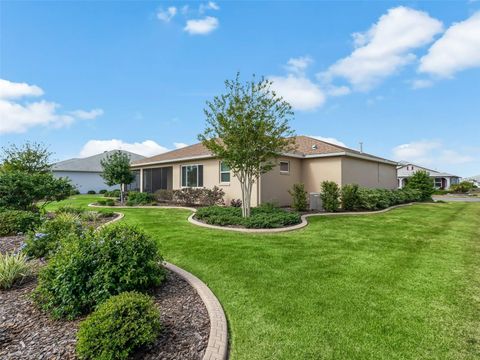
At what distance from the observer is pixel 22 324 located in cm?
331

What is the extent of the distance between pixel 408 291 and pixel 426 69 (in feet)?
43.5

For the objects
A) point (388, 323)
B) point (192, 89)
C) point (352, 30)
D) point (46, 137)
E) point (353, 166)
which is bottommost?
point (388, 323)

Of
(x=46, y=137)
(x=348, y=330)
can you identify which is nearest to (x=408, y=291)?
(x=348, y=330)

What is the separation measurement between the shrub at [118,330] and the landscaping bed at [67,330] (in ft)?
0.61

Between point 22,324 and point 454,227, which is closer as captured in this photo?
point 22,324

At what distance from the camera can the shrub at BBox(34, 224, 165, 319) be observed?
137 inches

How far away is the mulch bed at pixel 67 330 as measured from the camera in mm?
2771

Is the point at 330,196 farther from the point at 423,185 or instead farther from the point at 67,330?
the point at 423,185

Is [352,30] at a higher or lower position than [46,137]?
higher

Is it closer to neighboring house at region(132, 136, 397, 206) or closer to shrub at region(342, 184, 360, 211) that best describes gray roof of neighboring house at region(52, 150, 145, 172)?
neighboring house at region(132, 136, 397, 206)

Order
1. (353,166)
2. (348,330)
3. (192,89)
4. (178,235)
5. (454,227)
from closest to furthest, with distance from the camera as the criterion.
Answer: (348,330)
(178,235)
(454,227)
(192,89)
(353,166)

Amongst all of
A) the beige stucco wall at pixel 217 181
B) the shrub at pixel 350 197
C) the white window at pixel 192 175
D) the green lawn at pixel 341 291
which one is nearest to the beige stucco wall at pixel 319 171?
the shrub at pixel 350 197

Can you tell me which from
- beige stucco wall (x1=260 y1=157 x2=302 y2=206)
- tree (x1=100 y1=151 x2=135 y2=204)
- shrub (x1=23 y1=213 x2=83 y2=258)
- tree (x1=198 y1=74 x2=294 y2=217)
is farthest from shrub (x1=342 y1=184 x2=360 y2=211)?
tree (x1=100 y1=151 x2=135 y2=204)

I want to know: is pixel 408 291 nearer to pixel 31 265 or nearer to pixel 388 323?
pixel 388 323
